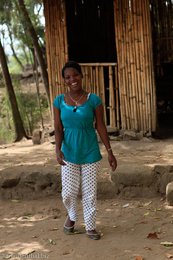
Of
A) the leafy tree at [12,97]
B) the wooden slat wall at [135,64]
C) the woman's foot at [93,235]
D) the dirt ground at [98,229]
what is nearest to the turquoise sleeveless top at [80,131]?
the woman's foot at [93,235]

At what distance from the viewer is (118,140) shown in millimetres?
8133

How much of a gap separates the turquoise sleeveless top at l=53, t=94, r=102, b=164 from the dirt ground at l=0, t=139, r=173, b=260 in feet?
2.49

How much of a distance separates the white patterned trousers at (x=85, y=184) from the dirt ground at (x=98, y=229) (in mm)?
233

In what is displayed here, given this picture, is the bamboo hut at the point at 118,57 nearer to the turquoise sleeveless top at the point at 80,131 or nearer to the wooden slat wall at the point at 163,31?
the wooden slat wall at the point at 163,31

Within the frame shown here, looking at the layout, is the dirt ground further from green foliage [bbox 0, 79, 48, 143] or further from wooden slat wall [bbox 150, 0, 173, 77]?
green foliage [bbox 0, 79, 48, 143]

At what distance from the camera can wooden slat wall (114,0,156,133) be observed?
7863mm

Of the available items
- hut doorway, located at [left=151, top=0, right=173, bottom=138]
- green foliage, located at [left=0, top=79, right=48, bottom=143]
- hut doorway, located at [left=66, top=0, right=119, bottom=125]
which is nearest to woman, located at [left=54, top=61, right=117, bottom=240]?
hut doorway, located at [left=66, top=0, right=119, bottom=125]

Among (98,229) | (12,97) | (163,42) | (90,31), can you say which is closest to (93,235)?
(98,229)

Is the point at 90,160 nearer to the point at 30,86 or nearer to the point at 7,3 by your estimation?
the point at 7,3

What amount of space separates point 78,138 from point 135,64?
4224 mm

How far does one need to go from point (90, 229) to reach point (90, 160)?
0.65 metres

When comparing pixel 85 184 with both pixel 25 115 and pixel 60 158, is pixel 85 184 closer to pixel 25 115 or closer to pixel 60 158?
pixel 60 158

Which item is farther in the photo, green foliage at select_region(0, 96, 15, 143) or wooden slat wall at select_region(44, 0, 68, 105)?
green foliage at select_region(0, 96, 15, 143)

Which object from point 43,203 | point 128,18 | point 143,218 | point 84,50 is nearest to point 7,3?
point 84,50
